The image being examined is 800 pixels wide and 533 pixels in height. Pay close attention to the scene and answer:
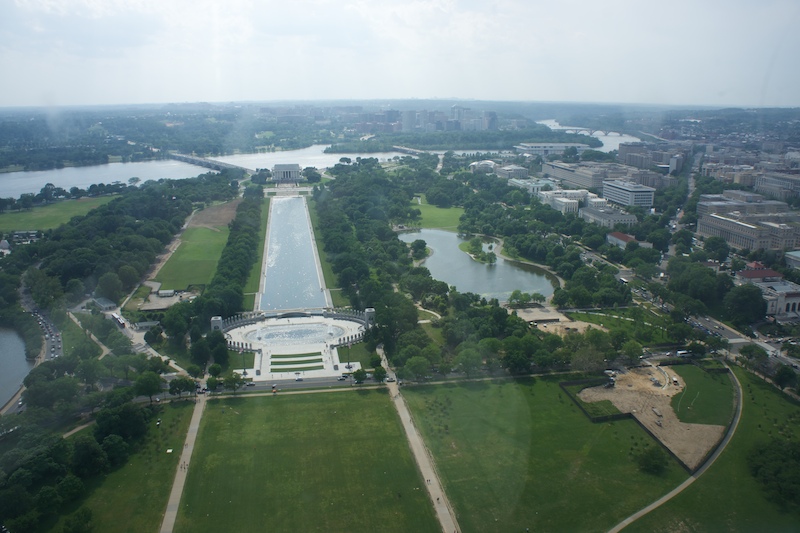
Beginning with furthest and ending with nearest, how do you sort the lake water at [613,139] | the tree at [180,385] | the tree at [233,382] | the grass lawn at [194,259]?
the lake water at [613,139]
the grass lawn at [194,259]
the tree at [233,382]
the tree at [180,385]

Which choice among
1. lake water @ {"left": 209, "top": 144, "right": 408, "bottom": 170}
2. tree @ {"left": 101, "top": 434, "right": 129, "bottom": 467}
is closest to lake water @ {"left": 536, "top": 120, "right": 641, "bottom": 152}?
lake water @ {"left": 209, "top": 144, "right": 408, "bottom": 170}

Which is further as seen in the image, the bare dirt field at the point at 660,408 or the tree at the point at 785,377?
the tree at the point at 785,377

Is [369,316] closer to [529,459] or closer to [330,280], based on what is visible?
[330,280]

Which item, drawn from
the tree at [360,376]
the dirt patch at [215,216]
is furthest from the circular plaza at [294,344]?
the dirt patch at [215,216]

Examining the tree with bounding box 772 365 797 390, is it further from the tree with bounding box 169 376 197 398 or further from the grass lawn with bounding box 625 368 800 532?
the tree with bounding box 169 376 197 398

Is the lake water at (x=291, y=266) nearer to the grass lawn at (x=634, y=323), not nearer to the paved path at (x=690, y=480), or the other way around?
the grass lawn at (x=634, y=323)
